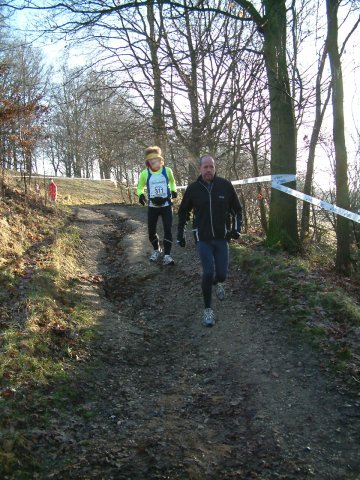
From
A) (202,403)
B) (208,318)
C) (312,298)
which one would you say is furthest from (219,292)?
(202,403)

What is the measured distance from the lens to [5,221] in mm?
9602

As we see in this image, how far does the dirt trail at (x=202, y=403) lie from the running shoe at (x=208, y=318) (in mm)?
124

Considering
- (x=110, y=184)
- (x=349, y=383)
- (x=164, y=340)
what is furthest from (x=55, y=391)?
(x=110, y=184)

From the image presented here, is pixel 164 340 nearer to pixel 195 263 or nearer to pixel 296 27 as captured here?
pixel 195 263

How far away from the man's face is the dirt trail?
2.07m

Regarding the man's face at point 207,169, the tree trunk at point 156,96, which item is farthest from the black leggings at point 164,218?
the tree trunk at point 156,96

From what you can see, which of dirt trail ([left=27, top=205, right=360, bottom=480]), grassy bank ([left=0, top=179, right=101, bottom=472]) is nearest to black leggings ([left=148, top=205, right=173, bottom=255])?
grassy bank ([left=0, top=179, right=101, bottom=472])

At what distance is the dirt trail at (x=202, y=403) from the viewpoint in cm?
336

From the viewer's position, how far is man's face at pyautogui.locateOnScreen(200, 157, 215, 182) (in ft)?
19.7

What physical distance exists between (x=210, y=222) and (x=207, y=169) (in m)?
0.74

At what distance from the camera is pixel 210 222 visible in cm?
606

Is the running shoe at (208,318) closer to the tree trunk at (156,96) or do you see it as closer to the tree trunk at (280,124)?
the tree trunk at (280,124)

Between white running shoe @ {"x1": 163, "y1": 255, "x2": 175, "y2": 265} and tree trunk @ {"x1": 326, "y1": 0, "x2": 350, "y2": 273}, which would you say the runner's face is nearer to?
white running shoe @ {"x1": 163, "y1": 255, "x2": 175, "y2": 265}

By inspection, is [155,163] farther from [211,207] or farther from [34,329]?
[34,329]
